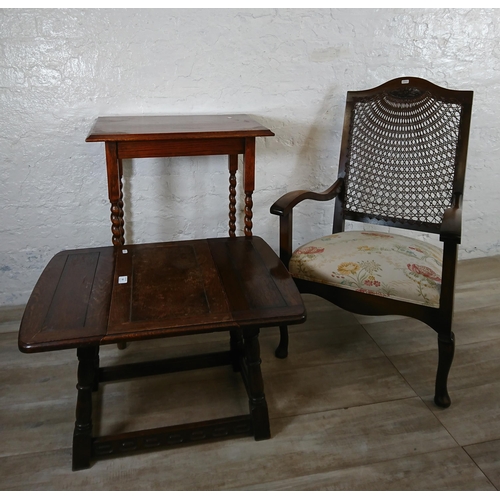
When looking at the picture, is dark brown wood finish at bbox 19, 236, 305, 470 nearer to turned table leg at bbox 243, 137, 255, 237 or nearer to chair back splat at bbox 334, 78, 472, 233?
turned table leg at bbox 243, 137, 255, 237

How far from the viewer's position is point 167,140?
76.0 inches

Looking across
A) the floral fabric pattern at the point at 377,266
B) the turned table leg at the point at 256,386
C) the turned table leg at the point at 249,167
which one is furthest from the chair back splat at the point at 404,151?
the turned table leg at the point at 256,386

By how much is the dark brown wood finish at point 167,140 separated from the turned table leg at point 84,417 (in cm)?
64

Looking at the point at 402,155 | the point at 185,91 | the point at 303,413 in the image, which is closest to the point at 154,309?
the point at 303,413

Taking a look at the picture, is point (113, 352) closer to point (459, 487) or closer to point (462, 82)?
point (459, 487)

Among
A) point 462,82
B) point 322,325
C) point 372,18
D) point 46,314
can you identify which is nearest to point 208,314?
point 46,314

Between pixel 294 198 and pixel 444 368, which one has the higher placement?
pixel 294 198

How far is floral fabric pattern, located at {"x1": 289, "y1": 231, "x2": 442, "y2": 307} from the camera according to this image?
1762 mm

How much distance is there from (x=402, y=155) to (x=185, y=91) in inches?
38.2

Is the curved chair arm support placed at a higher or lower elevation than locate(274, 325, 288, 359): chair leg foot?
higher

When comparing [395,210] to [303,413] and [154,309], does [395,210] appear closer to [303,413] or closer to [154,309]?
[303,413]

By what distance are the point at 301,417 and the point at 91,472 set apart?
69 cm

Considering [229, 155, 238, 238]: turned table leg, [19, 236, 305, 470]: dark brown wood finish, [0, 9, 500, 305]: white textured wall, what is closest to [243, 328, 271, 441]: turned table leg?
[19, 236, 305, 470]: dark brown wood finish

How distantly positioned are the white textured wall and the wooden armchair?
11.4 inches
